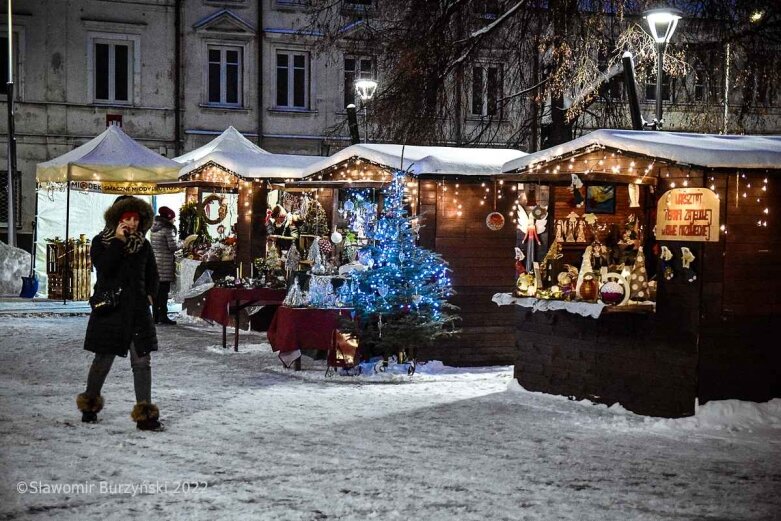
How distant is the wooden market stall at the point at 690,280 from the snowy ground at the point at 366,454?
33cm

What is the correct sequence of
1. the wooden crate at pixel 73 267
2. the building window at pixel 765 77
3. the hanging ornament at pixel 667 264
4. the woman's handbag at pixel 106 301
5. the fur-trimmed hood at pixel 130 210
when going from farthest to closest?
the wooden crate at pixel 73 267 → the building window at pixel 765 77 → the hanging ornament at pixel 667 264 → the fur-trimmed hood at pixel 130 210 → the woman's handbag at pixel 106 301

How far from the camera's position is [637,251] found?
10.9 metres

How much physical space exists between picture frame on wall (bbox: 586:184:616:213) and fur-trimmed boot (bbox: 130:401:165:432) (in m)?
5.35

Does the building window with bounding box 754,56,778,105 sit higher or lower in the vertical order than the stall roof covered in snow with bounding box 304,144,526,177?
higher

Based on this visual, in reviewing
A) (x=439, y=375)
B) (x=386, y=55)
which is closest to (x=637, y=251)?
(x=439, y=375)

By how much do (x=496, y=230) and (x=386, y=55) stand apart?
23.1 ft

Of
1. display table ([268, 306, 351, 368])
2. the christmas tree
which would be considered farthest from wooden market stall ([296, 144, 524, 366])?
display table ([268, 306, 351, 368])

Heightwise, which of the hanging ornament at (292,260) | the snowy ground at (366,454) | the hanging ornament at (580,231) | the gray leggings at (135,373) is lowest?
the snowy ground at (366,454)

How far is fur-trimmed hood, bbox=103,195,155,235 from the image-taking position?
9102 millimetres

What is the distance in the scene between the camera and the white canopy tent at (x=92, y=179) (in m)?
21.1

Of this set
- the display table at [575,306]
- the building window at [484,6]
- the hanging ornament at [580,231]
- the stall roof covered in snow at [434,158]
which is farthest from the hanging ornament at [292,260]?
the building window at [484,6]

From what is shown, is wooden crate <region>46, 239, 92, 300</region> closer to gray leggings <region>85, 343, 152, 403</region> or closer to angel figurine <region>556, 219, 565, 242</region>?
angel figurine <region>556, 219, 565, 242</region>

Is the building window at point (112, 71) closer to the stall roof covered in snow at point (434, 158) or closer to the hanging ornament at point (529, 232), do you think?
the stall roof covered in snow at point (434, 158)

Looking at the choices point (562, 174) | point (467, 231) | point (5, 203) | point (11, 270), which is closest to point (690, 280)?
point (562, 174)
